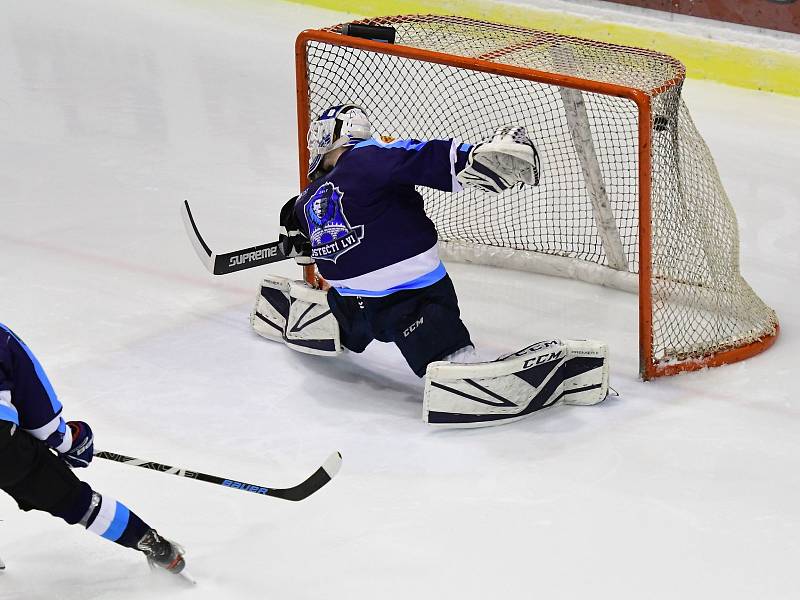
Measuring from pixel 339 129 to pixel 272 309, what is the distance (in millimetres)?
657

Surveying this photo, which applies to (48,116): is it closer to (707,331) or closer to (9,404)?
(707,331)

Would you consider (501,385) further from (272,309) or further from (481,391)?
(272,309)

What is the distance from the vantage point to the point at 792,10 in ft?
18.4

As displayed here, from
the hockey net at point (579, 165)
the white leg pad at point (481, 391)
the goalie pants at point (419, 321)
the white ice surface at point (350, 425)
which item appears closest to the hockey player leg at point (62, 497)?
the white ice surface at point (350, 425)

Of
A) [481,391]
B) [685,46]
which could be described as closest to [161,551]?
[481,391]

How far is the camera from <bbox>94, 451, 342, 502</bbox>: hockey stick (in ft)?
8.77

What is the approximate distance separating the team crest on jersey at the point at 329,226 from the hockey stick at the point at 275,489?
79 centimetres

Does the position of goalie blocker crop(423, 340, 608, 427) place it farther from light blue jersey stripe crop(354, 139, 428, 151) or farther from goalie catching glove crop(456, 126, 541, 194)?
light blue jersey stripe crop(354, 139, 428, 151)

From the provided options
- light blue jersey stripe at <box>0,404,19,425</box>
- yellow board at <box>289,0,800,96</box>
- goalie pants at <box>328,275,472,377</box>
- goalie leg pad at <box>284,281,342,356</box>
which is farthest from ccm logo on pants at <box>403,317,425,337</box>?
yellow board at <box>289,0,800,96</box>

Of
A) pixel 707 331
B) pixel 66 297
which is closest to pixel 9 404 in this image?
pixel 66 297

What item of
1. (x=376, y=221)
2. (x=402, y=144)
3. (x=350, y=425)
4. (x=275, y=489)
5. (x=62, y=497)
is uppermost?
(x=402, y=144)

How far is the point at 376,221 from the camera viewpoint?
11.0 ft

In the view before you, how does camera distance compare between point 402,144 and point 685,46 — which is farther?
point 685,46

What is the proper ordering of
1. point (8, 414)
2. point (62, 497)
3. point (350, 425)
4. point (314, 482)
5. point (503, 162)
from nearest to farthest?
point (8, 414)
point (62, 497)
point (314, 482)
point (503, 162)
point (350, 425)
